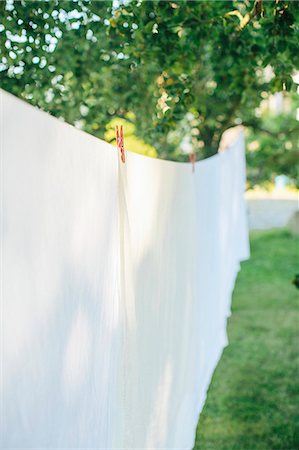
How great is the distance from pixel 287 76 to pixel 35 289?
2180 millimetres

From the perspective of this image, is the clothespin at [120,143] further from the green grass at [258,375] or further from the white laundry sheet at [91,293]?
the green grass at [258,375]

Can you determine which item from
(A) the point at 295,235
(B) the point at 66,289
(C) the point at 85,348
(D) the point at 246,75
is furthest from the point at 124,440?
(A) the point at 295,235

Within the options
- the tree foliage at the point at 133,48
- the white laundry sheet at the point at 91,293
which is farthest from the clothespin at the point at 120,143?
the tree foliage at the point at 133,48

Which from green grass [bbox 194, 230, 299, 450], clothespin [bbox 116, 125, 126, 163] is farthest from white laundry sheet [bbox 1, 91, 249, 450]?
green grass [bbox 194, 230, 299, 450]

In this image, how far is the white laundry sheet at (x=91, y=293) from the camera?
4.57ft

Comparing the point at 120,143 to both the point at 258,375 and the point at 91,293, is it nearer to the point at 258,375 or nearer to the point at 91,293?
the point at 91,293

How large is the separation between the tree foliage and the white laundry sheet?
660 mm

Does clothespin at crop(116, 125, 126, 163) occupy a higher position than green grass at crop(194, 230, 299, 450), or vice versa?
clothespin at crop(116, 125, 126, 163)

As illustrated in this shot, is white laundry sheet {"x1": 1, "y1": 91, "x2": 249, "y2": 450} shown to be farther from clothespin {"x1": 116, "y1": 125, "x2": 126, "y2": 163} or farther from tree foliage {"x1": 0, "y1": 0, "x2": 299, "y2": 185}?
tree foliage {"x1": 0, "y1": 0, "x2": 299, "y2": 185}

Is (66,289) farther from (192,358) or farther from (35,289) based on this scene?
(192,358)

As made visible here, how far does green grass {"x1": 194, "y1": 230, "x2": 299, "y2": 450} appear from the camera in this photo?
12.3 feet

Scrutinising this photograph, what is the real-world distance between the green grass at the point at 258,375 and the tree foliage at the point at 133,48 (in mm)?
1498

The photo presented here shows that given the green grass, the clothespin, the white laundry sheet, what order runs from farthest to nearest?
the green grass
the clothespin
the white laundry sheet

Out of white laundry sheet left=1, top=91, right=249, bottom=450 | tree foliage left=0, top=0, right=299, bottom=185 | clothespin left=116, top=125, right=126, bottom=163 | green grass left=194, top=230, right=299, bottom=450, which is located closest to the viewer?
white laundry sheet left=1, top=91, right=249, bottom=450
